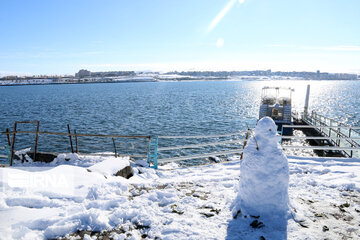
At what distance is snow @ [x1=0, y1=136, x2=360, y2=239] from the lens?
4.71 meters

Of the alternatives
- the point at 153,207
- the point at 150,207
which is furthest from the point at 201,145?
the point at 150,207

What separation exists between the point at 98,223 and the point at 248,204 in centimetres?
335

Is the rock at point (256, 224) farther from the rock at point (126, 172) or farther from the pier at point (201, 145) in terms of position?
the rock at point (126, 172)

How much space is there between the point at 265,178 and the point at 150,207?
2820 millimetres

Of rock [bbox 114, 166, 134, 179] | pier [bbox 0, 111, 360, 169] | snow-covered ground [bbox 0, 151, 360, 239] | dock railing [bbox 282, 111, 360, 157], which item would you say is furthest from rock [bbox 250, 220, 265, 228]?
rock [bbox 114, 166, 134, 179]

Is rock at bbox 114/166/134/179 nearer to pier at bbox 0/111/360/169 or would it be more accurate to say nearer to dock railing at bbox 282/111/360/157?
pier at bbox 0/111/360/169

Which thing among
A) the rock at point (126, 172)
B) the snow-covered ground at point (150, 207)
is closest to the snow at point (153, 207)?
the snow-covered ground at point (150, 207)

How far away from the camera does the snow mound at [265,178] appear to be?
5078mm

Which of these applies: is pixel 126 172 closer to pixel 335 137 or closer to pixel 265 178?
pixel 265 178

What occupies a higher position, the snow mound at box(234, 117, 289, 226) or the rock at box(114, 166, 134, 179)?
the snow mound at box(234, 117, 289, 226)

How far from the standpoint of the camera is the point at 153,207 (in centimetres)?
575

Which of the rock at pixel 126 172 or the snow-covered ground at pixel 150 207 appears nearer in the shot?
the snow-covered ground at pixel 150 207

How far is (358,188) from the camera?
7.03m

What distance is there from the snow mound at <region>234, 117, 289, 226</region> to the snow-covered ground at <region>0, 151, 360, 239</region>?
1.08ft
